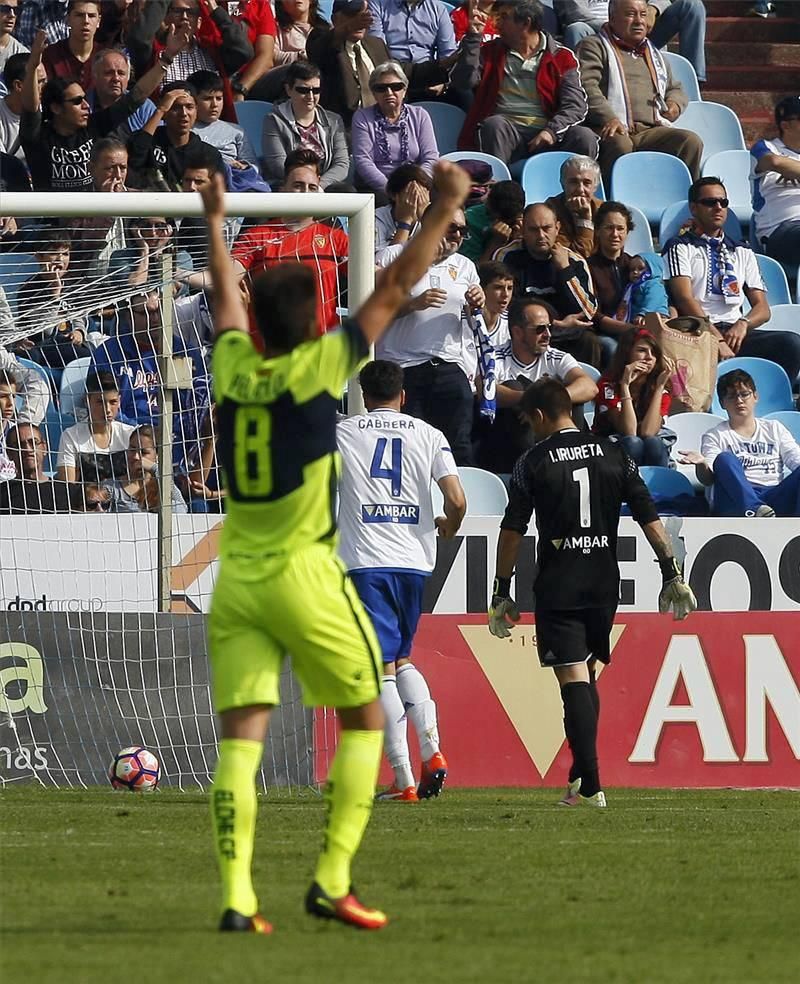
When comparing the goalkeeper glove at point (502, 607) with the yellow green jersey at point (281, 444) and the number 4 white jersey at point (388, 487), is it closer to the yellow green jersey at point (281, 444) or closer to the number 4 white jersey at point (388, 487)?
the number 4 white jersey at point (388, 487)

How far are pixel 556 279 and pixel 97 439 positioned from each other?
4.25 metres

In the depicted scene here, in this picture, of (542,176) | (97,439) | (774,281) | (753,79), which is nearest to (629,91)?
(542,176)

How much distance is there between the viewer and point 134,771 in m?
9.87

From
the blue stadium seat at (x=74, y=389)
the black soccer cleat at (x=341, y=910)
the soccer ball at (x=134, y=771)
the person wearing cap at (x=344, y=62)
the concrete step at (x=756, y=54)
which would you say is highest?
the concrete step at (x=756, y=54)

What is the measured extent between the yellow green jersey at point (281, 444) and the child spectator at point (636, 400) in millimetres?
8364

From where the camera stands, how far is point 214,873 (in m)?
6.25

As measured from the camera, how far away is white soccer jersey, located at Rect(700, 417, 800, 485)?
1339 cm

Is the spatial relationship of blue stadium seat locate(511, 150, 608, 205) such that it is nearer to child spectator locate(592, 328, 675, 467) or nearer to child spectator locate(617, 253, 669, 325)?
child spectator locate(617, 253, 669, 325)

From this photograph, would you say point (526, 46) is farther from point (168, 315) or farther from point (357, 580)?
point (357, 580)

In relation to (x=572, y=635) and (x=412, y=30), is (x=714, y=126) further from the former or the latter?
(x=572, y=635)

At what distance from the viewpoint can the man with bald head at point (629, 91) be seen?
16062 mm

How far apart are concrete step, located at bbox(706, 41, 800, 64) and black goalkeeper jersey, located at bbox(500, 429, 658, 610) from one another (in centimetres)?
1120

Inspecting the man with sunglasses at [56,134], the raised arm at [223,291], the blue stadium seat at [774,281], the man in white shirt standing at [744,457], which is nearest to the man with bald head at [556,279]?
the man in white shirt standing at [744,457]

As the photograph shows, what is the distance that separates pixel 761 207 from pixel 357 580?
8.26 meters
